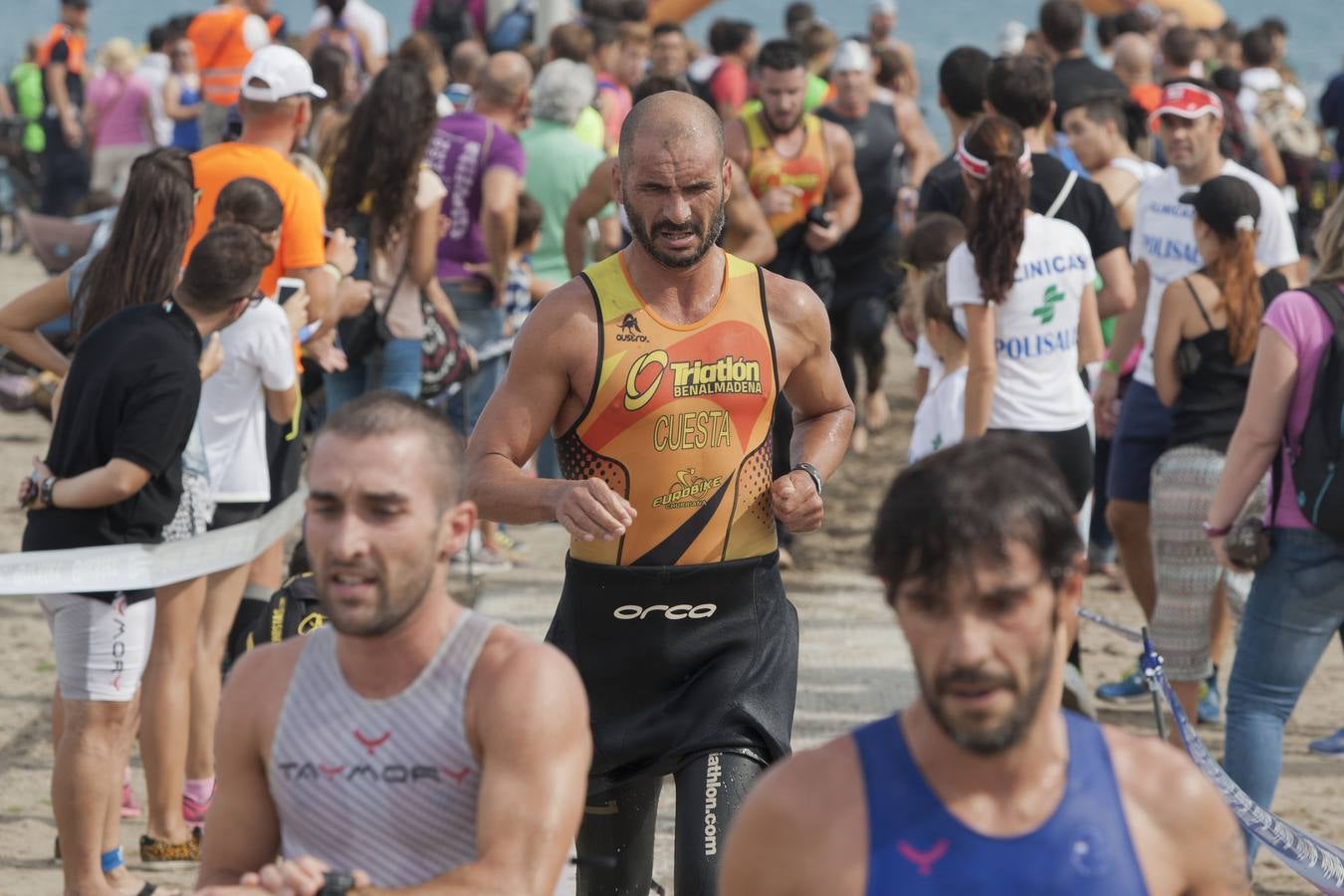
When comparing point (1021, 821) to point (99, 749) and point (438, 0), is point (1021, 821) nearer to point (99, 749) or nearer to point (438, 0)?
point (99, 749)

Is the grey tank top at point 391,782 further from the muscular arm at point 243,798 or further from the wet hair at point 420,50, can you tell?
the wet hair at point 420,50

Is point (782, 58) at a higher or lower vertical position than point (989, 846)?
higher

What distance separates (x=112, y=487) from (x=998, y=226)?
2787 mm

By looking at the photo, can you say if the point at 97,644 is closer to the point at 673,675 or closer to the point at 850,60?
the point at 673,675

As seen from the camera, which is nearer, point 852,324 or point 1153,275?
point 1153,275

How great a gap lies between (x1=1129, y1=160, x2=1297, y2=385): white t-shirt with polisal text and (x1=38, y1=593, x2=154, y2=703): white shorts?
3711mm

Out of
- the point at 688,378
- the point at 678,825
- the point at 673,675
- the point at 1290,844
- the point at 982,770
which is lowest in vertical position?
the point at 1290,844

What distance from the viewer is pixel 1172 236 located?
7.27 metres

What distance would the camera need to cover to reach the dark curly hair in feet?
24.3

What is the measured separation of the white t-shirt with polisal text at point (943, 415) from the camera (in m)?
6.14

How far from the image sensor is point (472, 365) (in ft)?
27.0

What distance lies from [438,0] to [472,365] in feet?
31.2

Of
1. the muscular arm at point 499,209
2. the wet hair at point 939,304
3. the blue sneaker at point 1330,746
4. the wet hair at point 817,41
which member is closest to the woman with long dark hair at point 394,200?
the muscular arm at point 499,209

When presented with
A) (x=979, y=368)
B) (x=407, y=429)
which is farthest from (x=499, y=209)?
(x=407, y=429)
